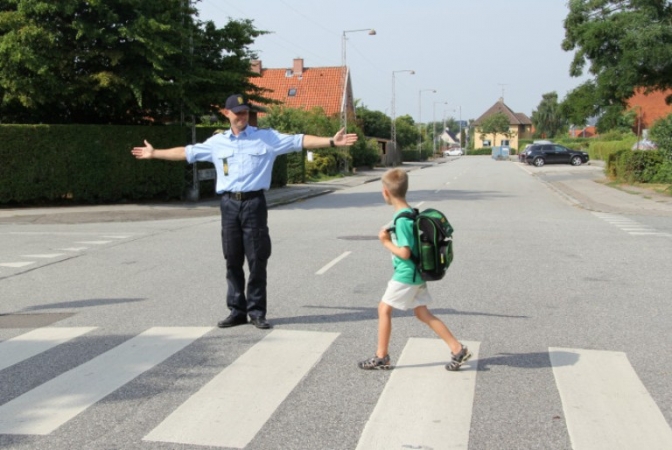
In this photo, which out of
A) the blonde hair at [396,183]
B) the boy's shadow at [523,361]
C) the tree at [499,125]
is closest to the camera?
the blonde hair at [396,183]

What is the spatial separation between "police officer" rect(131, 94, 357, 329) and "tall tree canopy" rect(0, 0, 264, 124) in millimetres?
14012

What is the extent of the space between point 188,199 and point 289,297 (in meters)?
16.2

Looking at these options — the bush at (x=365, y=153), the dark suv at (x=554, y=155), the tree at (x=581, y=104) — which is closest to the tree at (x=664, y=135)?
the tree at (x=581, y=104)

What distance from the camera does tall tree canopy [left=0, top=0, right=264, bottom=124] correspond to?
63.3 feet

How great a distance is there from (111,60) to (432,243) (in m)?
17.2

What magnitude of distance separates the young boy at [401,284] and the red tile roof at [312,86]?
6137cm

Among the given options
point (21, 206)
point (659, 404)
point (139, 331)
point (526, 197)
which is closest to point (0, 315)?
point (139, 331)

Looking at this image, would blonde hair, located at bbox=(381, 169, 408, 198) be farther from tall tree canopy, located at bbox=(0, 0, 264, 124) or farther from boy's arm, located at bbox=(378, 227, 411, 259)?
tall tree canopy, located at bbox=(0, 0, 264, 124)

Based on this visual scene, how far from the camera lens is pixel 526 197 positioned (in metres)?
24.8

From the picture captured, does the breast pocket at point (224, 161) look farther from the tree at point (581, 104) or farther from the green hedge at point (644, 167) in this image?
the tree at point (581, 104)

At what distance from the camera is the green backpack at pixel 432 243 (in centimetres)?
498

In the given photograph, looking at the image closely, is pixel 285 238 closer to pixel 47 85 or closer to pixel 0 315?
pixel 0 315

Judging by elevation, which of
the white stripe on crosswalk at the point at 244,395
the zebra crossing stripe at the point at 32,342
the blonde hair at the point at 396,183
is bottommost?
the zebra crossing stripe at the point at 32,342

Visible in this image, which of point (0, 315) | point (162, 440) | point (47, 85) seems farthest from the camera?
point (47, 85)
